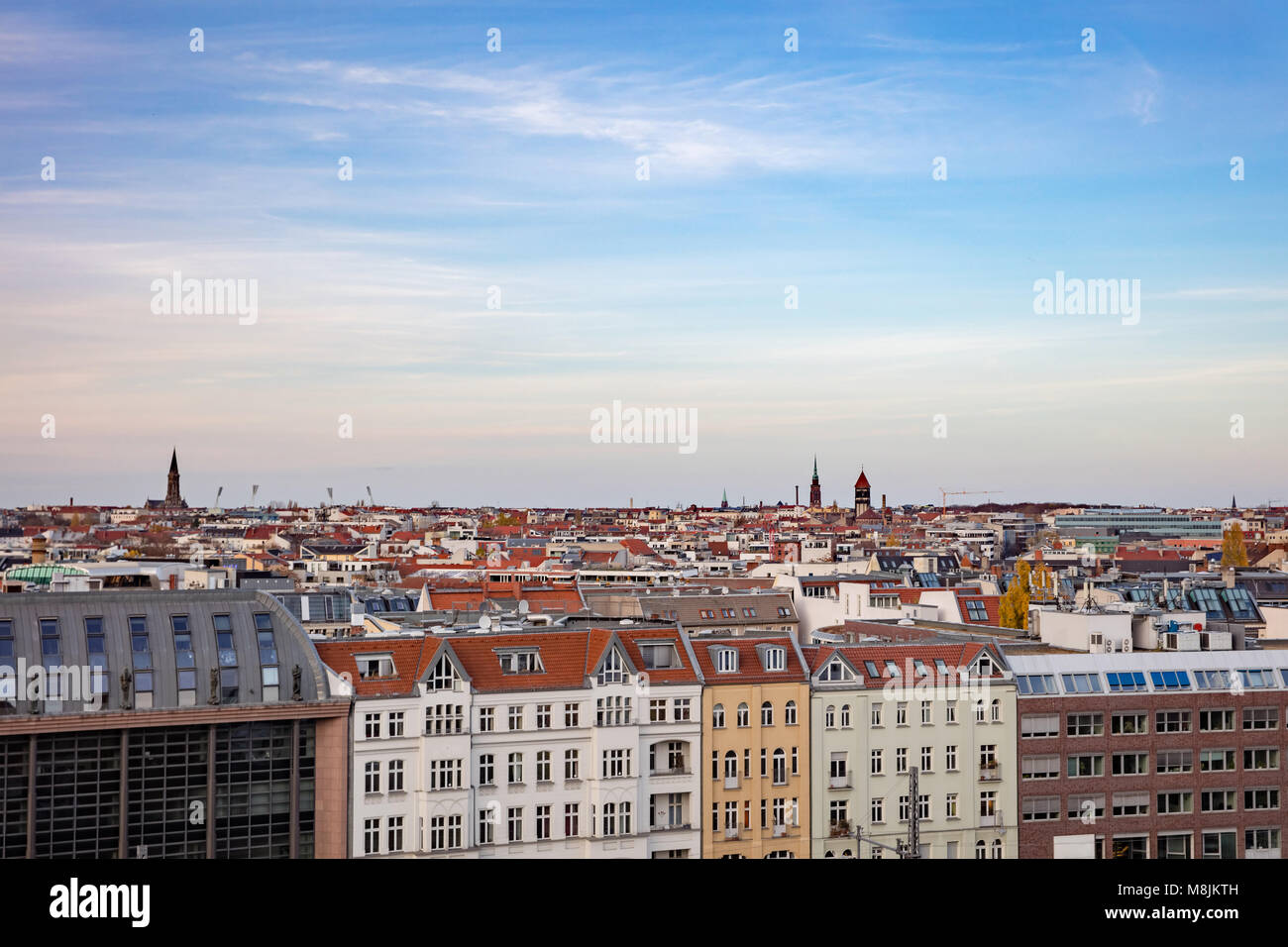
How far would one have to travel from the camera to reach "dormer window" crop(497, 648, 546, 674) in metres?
34.1

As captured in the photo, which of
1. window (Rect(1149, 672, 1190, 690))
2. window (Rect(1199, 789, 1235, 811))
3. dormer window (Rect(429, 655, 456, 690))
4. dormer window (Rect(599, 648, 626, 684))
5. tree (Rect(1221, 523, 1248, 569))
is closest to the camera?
dormer window (Rect(429, 655, 456, 690))

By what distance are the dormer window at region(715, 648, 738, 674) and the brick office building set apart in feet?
22.1

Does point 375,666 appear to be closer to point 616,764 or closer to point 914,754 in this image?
point 616,764

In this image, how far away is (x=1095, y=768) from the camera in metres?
36.3

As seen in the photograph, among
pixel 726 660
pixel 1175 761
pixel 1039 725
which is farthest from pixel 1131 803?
pixel 726 660

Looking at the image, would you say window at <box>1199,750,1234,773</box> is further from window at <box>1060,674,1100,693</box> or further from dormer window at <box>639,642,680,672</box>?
dormer window at <box>639,642,680,672</box>

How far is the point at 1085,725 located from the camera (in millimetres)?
36438

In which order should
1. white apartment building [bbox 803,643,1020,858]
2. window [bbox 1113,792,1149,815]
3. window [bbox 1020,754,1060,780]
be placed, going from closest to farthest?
white apartment building [bbox 803,643,1020,858] → window [bbox 1113,792,1149,815] → window [bbox 1020,754,1060,780]

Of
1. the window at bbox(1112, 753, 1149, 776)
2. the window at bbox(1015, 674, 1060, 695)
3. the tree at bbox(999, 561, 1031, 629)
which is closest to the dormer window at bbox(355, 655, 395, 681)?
the window at bbox(1015, 674, 1060, 695)

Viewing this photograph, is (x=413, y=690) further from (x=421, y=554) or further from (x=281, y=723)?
(x=421, y=554)

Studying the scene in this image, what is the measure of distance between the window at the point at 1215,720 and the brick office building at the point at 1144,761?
0.02 m

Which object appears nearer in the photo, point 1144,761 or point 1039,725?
point 1144,761

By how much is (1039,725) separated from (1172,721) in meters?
3.10

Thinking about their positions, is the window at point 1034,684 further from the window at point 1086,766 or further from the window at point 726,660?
the window at point 726,660
